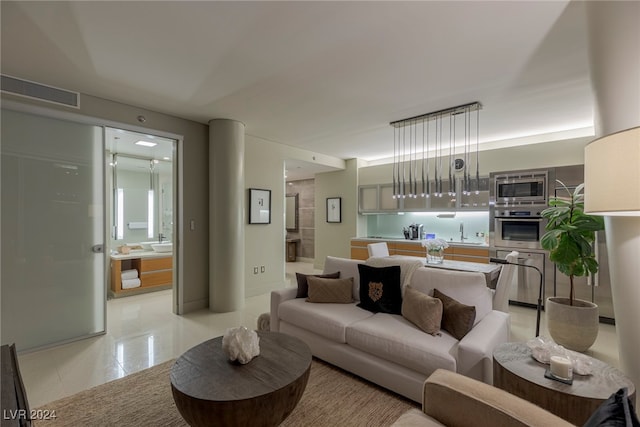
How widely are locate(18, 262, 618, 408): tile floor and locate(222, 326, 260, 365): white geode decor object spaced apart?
1.40 m

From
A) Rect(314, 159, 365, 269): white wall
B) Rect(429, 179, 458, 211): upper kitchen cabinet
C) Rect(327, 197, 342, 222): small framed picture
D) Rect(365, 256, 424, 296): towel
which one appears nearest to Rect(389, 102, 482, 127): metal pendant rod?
Rect(429, 179, 458, 211): upper kitchen cabinet

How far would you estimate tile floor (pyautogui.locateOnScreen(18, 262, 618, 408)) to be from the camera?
7.97ft

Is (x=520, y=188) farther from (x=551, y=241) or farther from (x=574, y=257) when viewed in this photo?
(x=574, y=257)

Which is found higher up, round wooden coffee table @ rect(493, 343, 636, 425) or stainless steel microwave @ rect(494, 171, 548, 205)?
stainless steel microwave @ rect(494, 171, 548, 205)

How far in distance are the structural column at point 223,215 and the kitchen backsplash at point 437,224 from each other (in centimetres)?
380

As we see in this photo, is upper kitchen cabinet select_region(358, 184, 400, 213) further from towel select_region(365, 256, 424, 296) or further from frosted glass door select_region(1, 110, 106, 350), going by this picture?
frosted glass door select_region(1, 110, 106, 350)

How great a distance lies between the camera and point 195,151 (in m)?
4.25

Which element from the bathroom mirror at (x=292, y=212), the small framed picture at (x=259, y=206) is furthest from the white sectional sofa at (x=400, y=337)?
the bathroom mirror at (x=292, y=212)

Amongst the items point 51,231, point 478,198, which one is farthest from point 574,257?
point 51,231

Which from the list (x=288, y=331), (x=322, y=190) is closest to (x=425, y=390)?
(x=288, y=331)


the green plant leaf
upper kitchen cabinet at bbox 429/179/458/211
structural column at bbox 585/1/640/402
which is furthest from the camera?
upper kitchen cabinet at bbox 429/179/458/211

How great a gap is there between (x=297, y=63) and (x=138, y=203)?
5118 millimetres

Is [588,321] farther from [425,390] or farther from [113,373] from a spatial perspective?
[113,373]

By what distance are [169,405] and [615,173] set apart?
2.91 metres
